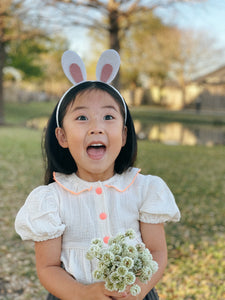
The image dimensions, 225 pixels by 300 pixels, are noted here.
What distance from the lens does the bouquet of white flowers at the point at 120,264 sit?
3.49 feet

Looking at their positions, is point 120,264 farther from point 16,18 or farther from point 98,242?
point 16,18

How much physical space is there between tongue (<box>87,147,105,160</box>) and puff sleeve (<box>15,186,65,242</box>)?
9.8 inches

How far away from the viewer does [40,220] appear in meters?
1.40

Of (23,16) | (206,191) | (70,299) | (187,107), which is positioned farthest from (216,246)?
(187,107)

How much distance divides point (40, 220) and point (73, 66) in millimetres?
670

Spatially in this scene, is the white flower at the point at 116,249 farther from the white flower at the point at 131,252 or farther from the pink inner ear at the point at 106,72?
the pink inner ear at the point at 106,72

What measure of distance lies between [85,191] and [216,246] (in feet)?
10.3

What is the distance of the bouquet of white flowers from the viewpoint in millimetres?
1062

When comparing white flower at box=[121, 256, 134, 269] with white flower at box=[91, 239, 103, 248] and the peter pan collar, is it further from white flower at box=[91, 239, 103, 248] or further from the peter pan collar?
the peter pan collar

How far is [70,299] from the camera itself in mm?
1351

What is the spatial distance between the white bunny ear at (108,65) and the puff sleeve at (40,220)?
22.8 inches

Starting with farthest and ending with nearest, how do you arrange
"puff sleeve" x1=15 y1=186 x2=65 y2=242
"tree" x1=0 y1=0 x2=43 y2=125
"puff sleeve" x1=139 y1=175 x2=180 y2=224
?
1. "tree" x1=0 y1=0 x2=43 y2=125
2. "puff sleeve" x1=139 y1=175 x2=180 y2=224
3. "puff sleeve" x1=15 y1=186 x2=65 y2=242

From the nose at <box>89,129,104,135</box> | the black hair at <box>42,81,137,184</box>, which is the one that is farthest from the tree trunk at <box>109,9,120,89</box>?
the nose at <box>89,129,104,135</box>

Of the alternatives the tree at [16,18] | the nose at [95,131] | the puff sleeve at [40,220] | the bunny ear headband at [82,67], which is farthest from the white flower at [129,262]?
the tree at [16,18]
